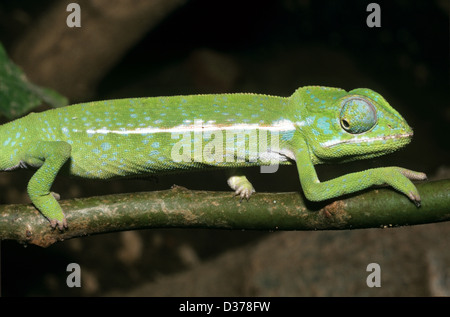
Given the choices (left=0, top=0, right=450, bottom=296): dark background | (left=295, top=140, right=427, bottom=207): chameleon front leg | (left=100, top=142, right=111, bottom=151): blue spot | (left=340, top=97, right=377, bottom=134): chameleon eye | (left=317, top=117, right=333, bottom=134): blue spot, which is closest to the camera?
(left=295, top=140, right=427, bottom=207): chameleon front leg

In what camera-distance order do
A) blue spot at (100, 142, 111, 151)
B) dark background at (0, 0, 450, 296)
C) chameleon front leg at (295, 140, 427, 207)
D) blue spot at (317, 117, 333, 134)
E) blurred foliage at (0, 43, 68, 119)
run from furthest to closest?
dark background at (0, 0, 450, 296)
blurred foliage at (0, 43, 68, 119)
blue spot at (100, 142, 111, 151)
blue spot at (317, 117, 333, 134)
chameleon front leg at (295, 140, 427, 207)

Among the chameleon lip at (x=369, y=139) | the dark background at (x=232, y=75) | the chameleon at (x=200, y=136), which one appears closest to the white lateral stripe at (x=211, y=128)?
the chameleon at (x=200, y=136)

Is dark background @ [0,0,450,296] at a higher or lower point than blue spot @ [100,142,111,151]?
higher

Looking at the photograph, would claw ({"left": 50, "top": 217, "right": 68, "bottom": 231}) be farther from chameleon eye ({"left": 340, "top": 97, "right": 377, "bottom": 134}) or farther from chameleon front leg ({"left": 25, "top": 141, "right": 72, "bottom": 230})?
chameleon eye ({"left": 340, "top": 97, "right": 377, "bottom": 134})

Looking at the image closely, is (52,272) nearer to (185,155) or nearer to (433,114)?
(185,155)

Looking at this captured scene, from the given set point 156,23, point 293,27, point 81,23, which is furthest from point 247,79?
point 81,23

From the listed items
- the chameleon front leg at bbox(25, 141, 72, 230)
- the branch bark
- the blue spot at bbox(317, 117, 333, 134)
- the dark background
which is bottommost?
the branch bark

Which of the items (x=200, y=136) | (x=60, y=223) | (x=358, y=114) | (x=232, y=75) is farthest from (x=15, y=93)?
Result: (x=232, y=75)

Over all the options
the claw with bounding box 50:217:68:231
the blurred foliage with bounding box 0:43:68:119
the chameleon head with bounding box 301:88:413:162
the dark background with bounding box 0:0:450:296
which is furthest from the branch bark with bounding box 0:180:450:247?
the dark background with bounding box 0:0:450:296
